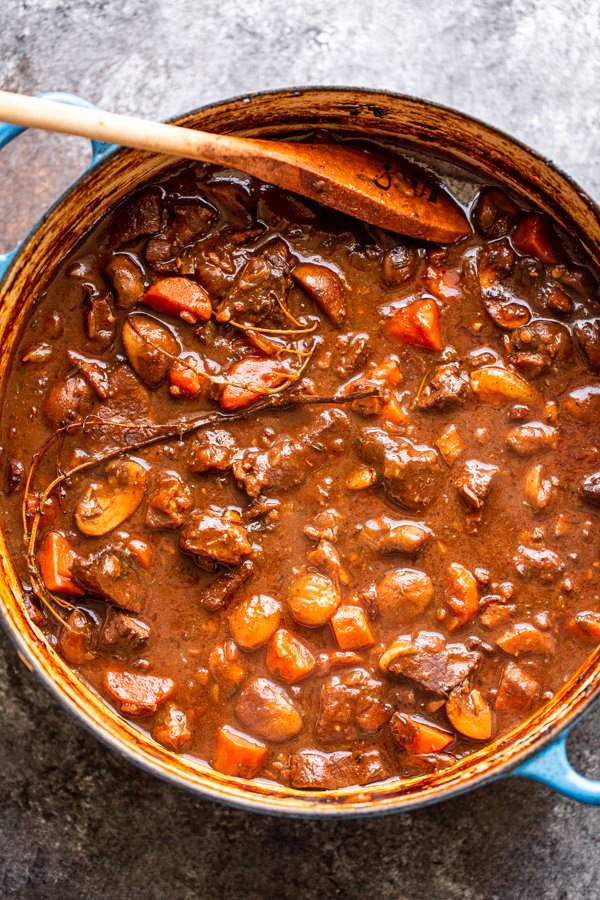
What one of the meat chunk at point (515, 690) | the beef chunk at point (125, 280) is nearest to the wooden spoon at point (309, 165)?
the beef chunk at point (125, 280)

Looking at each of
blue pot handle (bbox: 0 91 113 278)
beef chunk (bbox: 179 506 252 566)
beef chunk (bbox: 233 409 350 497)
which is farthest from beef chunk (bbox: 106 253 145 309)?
beef chunk (bbox: 179 506 252 566)

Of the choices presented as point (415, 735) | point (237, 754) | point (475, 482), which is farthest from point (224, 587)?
point (475, 482)

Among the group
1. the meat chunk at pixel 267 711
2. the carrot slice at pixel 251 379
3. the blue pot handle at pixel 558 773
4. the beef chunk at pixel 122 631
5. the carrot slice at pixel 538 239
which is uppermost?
the carrot slice at pixel 538 239

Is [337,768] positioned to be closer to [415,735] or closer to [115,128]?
[415,735]

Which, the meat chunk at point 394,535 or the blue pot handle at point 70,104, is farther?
the meat chunk at point 394,535

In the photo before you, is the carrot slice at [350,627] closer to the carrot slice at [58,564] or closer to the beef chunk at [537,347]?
the carrot slice at [58,564]

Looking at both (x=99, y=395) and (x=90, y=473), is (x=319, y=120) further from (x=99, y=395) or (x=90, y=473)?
(x=90, y=473)
